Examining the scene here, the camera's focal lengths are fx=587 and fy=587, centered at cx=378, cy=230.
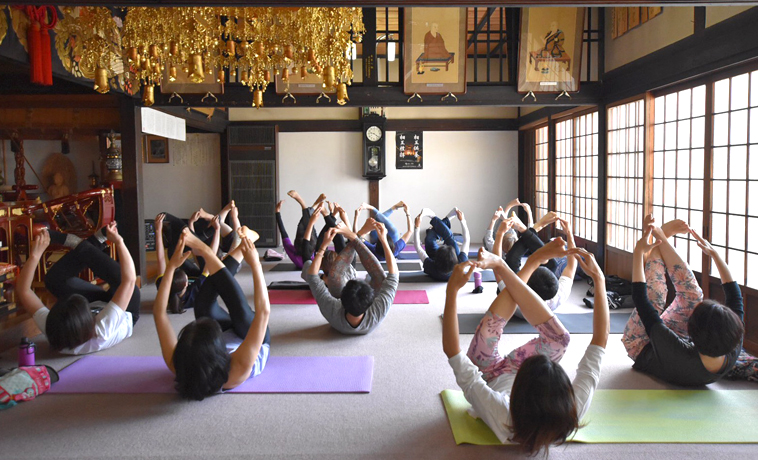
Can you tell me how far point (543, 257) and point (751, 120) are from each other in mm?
2775

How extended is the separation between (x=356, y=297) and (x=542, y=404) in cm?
211

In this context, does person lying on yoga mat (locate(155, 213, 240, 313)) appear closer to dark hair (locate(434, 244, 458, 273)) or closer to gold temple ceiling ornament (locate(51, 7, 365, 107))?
gold temple ceiling ornament (locate(51, 7, 365, 107))

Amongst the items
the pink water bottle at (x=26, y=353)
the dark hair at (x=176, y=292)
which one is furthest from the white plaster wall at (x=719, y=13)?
the pink water bottle at (x=26, y=353)

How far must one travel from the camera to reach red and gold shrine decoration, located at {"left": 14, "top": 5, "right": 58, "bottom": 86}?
4426mm

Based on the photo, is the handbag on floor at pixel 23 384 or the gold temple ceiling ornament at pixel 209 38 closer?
the handbag on floor at pixel 23 384

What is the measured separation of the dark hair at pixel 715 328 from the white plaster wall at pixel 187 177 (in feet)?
29.6

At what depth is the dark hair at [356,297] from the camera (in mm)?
4086

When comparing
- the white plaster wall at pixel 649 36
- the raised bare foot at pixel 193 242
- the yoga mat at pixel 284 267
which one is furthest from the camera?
the yoga mat at pixel 284 267

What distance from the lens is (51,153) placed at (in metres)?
9.09

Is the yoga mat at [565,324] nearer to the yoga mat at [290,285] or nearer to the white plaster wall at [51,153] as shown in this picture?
the yoga mat at [290,285]

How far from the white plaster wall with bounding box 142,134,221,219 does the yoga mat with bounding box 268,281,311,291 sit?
4.71m

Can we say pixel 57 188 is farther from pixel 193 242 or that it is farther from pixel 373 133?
pixel 193 242

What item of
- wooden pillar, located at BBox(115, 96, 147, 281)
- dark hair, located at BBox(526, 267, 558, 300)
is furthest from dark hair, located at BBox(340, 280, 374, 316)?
wooden pillar, located at BBox(115, 96, 147, 281)

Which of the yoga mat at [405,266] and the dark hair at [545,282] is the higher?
the dark hair at [545,282]
